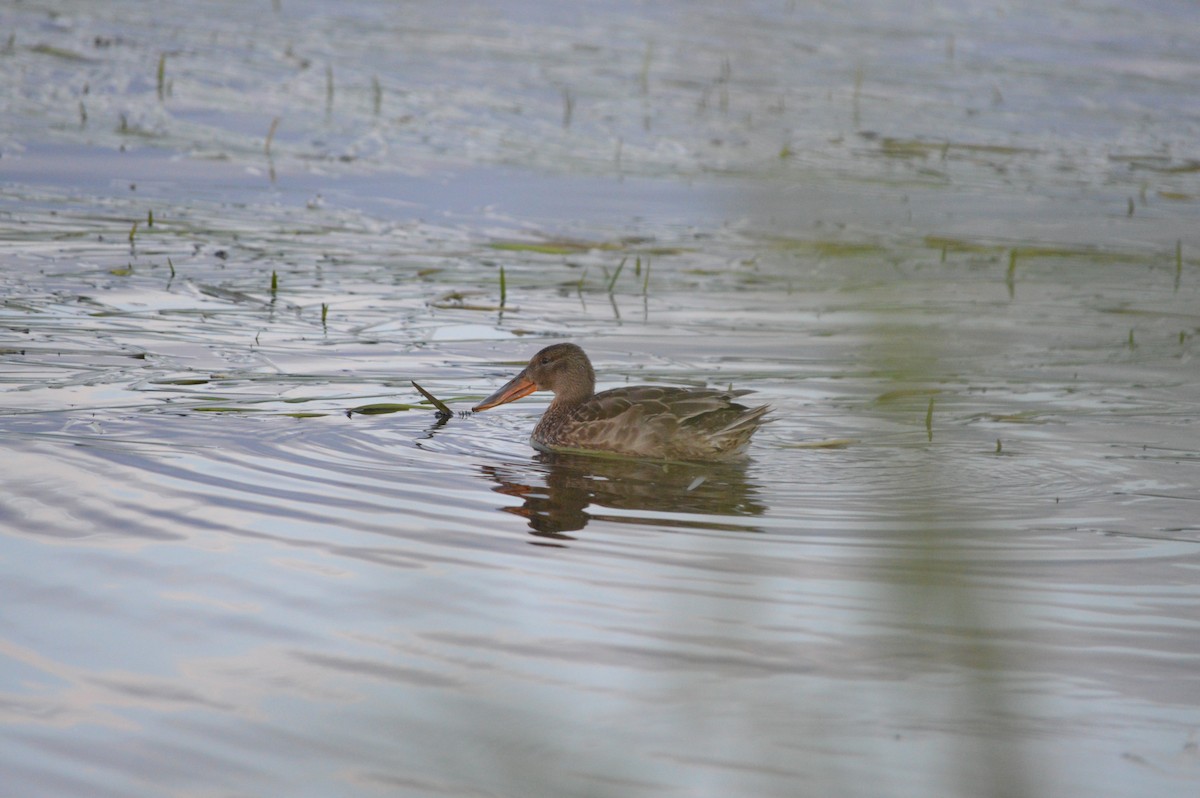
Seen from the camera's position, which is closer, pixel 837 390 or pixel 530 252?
pixel 837 390

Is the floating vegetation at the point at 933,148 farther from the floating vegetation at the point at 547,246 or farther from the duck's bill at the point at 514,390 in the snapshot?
the duck's bill at the point at 514,390

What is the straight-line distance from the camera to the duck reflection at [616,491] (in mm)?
5699

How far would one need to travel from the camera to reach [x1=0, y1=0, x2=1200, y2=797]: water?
3064 millimetres

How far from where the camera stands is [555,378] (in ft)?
25.1

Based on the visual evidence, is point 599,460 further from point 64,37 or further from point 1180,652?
point 64,37

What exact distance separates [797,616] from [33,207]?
829 cm

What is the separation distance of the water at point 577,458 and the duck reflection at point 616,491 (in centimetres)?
4

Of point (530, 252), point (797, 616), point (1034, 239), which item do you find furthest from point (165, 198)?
point (797, 616)

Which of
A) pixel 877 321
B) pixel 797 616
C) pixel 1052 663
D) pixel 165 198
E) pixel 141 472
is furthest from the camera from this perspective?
→ pixel 165 198

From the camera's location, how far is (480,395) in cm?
788

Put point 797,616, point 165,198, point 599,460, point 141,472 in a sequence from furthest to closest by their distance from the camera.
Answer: point 165,198 → point 599,460 → point 141,472 → point 797,616

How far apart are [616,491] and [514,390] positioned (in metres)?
1.38

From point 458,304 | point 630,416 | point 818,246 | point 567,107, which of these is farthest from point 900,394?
point 567,107

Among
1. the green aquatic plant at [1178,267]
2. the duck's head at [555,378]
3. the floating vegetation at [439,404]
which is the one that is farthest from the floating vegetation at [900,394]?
the green aquatic plant at [1178,267]
